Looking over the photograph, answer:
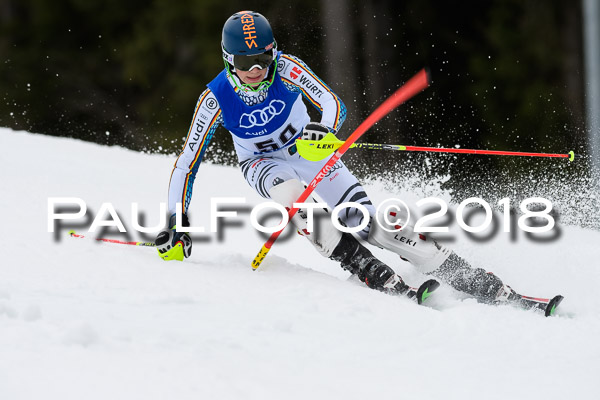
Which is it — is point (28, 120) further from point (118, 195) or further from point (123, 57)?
point (118, 195)

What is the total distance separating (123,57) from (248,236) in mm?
12787

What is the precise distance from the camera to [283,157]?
13.3 ft

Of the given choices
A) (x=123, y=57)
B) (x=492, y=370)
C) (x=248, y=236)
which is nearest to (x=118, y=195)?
(x=248, y=236)

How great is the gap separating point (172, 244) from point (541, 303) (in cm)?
181

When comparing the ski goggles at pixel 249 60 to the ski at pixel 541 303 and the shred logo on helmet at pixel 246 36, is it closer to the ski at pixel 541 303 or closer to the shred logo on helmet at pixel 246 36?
the shred logo on helmet at pixel 246 36

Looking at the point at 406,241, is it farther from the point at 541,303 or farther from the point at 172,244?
the point at 172,244

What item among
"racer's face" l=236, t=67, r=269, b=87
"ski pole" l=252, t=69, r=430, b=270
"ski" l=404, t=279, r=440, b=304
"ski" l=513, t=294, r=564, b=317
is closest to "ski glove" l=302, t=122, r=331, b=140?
"ski pole" l=252, t=69, r=430, b=270

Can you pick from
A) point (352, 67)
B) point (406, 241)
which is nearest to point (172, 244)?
point (406, 241)

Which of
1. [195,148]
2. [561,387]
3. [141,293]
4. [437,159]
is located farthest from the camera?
[437,159]

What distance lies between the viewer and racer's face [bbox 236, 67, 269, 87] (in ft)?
12.2

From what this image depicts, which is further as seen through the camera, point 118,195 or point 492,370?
point 118,195

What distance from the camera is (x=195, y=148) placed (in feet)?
12.8

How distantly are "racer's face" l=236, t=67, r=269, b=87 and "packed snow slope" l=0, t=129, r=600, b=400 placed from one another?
0.91m

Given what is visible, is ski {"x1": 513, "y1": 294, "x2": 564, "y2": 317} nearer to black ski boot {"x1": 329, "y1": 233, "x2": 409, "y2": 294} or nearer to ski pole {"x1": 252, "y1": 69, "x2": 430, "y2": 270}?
black ski boot {"x1": 329, "y1": 233, "x2": 409, "y2": 294}
